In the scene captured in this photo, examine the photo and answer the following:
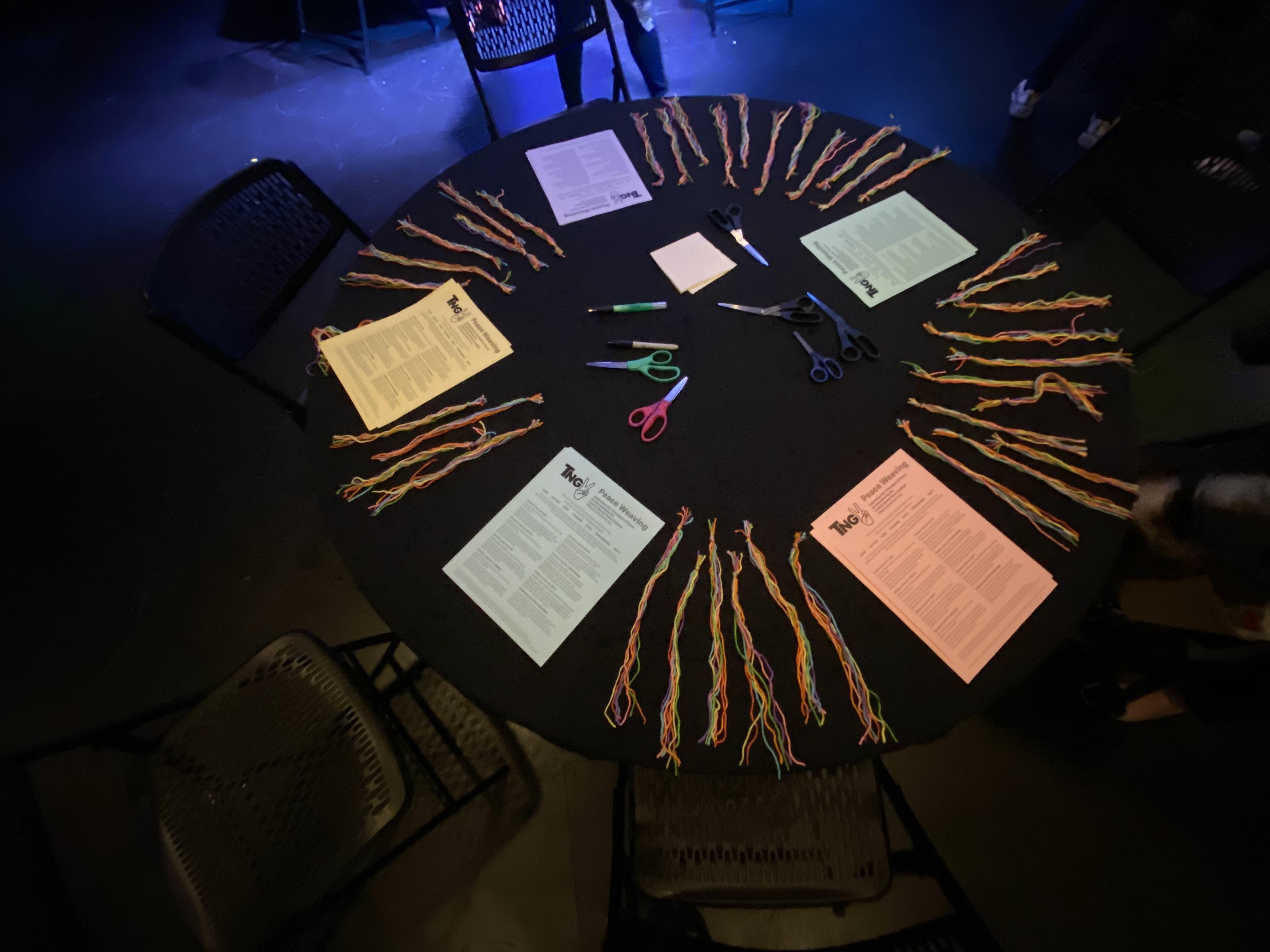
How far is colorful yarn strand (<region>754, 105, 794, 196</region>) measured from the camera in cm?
121

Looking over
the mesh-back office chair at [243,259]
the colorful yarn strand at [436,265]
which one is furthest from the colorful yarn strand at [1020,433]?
the mesh-back office chair at [243,259]

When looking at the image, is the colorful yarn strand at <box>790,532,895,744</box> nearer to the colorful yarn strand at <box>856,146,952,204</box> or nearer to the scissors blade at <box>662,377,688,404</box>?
the scissors blade at <box>662,377,688,404</box>

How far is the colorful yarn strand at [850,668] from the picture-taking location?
2.58 feet

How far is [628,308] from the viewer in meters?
1.07

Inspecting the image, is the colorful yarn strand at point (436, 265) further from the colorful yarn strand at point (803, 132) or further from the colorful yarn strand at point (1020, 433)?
the colorful yarn strand at point (1020, 433)

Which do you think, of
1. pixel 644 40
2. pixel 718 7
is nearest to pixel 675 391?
pixel 644 40

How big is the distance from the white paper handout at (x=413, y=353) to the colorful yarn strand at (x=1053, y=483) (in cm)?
79

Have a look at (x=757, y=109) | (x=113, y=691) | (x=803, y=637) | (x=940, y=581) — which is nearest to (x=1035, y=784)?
(x=940, y=581)

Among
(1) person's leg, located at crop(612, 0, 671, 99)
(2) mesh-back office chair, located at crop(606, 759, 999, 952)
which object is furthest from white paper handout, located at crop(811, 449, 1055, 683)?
(1) person's leg, located at crop(612, 0, 671, 99)

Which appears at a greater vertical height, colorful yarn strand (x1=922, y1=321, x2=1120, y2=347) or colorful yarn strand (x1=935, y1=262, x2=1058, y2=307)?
colorful yarn strand (x1=935, y1=262, x2=1058, y2=307)

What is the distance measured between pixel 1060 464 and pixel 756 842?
2.63 ft

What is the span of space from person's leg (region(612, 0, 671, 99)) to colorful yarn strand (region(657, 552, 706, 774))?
86.5 inches

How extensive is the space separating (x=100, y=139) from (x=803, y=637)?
3581 mm

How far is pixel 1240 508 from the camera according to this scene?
980 millimetres
